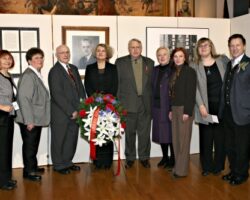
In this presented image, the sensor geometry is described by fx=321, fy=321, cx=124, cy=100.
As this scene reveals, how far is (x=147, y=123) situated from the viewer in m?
4.37

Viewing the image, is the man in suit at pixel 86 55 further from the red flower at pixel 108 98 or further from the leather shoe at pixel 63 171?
the leather shoe at pixel 63 171

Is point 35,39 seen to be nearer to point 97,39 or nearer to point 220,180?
point 97,39

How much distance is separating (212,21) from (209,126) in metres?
1.93

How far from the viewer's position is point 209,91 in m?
3.81

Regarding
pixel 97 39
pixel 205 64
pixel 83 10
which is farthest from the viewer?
pixel 83 10

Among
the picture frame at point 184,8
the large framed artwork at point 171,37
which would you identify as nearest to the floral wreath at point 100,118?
the large framed artwork at point 171,37

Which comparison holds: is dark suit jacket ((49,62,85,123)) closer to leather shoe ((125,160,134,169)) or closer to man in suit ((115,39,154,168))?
man in suit ((115,39,154,168))

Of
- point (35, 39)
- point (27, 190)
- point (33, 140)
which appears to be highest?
point (35, 39)

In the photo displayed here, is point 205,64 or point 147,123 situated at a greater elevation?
point 205,64

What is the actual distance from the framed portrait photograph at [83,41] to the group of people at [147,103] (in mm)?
346

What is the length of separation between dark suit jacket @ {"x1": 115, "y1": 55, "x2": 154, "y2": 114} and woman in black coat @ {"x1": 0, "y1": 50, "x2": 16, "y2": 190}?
140 centimetres

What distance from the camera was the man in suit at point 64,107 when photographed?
13.3 ft

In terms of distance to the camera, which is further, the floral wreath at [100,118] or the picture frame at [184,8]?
the picture frame at [184,8]

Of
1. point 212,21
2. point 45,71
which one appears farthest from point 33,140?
point 212,21
